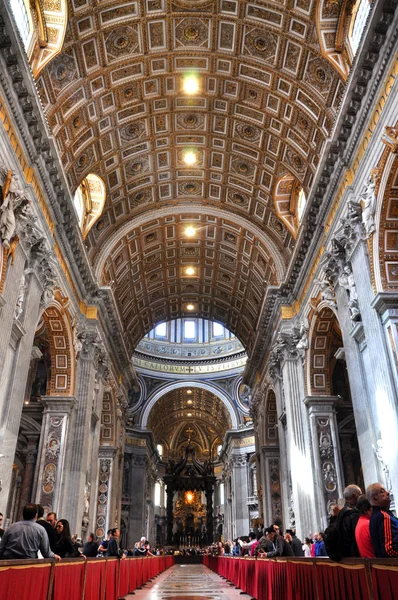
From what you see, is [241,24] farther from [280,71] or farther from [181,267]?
[181,267]

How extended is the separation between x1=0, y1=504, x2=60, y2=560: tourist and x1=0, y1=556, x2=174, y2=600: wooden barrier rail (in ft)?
0.87

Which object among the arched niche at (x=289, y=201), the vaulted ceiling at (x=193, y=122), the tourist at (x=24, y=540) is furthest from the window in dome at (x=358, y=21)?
the tourist at (x=24, y=540)

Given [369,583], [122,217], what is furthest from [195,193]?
[369,583]

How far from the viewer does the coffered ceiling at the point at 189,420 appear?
40.7 m

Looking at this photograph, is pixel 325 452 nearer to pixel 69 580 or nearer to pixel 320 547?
pixel 320 547

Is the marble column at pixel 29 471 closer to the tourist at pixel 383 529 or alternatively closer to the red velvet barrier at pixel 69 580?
the red velvet barrier at pixel 69 580

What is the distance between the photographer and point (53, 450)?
45.3 ft

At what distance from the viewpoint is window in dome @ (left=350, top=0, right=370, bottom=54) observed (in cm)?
1017

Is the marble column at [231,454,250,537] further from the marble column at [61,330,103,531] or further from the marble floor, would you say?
the marble floor

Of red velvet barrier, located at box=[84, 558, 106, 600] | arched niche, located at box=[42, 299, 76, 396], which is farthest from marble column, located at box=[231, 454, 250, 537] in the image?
red velvet barrier, located at box=[84, 558, 106, 600]

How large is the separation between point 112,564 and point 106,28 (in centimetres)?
1141

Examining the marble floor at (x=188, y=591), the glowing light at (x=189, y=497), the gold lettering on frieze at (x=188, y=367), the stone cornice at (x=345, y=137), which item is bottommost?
the marble floor at (x=188, y=591)

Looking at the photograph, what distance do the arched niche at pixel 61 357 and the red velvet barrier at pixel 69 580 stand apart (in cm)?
983

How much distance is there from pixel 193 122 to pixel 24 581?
14305 mm
